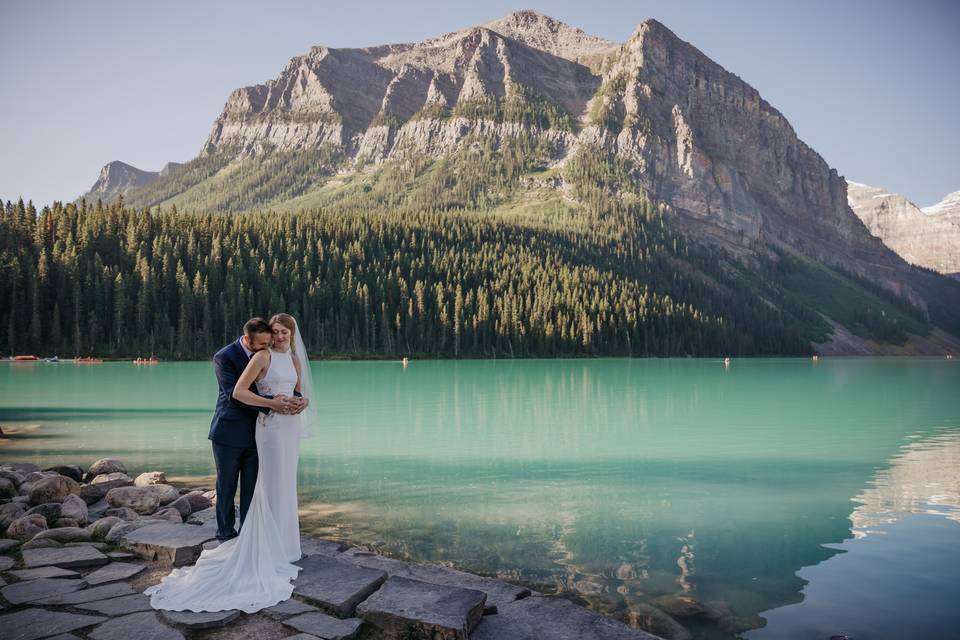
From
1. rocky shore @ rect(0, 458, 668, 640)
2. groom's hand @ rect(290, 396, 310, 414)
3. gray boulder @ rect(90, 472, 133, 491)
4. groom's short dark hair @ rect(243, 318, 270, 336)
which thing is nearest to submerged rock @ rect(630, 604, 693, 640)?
rocky shore @ rect(0, 458, 668, 640)

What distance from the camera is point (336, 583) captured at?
348 inches

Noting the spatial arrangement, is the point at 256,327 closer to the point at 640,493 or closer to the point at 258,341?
the point at 258,341

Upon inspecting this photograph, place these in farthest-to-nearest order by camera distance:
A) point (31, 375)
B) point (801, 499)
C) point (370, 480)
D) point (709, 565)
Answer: point (31, 375) → point (370, 480) → point (801, 499) → point (709, 565)

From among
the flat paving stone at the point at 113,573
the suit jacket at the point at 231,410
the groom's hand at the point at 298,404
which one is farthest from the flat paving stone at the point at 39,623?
the groom's hand at the point at 298,404

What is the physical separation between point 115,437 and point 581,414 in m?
24.2

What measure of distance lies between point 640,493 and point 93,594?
14.1 m

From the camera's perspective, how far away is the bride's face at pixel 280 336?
10211 mm

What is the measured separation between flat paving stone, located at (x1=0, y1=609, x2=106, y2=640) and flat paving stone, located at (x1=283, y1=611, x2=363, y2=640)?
89.1 inches

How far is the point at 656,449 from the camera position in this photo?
2694cm

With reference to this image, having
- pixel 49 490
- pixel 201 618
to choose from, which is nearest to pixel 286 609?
pixel 201 618

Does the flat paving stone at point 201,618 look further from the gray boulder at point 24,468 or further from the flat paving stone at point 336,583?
the gray boulder at point 24,468

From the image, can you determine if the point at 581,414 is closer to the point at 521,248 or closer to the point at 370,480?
the point at 370,480

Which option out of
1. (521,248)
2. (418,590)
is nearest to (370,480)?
(418,590)

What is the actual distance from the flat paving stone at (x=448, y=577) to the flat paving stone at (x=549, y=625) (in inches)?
34.7
